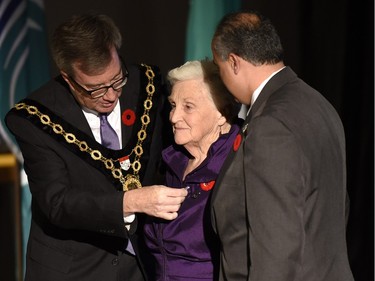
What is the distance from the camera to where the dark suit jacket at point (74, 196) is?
2.87 m

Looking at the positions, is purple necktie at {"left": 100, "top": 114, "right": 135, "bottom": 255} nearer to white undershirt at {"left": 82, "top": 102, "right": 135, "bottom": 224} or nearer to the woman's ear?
white undershirt at {"left": 82, "top": 102, "right": 135, "bottom": 224}

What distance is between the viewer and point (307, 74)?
4.52 meters

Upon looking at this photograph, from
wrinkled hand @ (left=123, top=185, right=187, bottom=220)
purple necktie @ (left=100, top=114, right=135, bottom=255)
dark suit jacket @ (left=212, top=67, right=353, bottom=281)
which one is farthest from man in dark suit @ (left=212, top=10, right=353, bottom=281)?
purple necktie @ (left=100, top=114, right=135, bottom=255)

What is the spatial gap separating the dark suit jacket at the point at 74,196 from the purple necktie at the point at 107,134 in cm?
4

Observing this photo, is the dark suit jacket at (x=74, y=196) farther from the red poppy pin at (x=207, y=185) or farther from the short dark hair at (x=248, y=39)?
the short dark hair at (x=248, y=39)

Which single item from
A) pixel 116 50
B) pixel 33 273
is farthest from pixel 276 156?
pixel 33 273

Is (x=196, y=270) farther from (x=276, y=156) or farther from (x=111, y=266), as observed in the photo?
(x=276, y=156)

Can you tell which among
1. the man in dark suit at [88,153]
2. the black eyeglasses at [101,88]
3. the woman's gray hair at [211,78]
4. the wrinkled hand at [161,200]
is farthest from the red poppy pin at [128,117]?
the wrinkled hand at [161,200]

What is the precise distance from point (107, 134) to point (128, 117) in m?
0.10

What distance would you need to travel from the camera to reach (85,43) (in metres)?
2.83

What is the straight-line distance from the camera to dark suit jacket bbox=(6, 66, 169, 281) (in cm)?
287

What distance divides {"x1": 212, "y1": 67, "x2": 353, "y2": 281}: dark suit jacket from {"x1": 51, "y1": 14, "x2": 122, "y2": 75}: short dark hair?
616 mm

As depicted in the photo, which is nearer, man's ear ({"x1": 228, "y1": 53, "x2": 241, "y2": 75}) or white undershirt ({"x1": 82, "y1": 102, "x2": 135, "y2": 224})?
man's ear ({"x1": 228, "y1": 53, "x2": 241, "y2": 75})

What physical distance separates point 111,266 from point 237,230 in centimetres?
73
